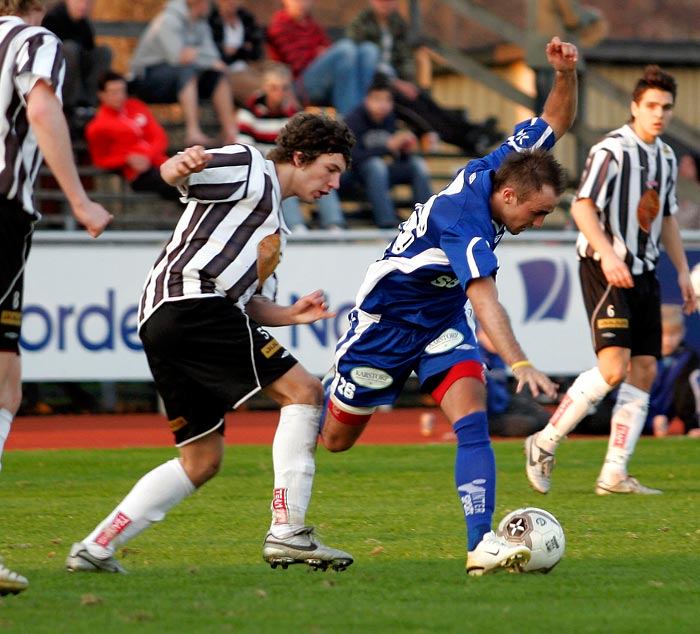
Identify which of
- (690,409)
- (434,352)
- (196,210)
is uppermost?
(196,210)

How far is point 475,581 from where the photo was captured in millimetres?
5160

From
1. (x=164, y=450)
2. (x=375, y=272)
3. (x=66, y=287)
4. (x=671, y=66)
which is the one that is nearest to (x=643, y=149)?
(x=375, y=272)

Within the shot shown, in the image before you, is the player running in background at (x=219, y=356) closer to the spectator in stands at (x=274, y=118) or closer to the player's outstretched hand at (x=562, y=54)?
the player's outstretched hand at (x=562, y=54)

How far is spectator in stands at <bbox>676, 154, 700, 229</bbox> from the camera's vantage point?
15328mm

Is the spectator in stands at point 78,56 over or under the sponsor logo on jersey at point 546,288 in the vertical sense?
over

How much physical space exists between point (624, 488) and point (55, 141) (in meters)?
4.35

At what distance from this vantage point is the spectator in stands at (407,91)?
52.2 feet

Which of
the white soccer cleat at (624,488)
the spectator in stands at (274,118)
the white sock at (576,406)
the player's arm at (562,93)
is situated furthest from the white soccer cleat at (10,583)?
the spectator in stands at (274,118)

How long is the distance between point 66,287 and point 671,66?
43.7 ft

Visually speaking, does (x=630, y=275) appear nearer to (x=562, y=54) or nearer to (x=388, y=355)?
(x=562, y=54)

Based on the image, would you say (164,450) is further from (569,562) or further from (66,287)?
(569,562)

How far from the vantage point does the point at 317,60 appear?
609 inches

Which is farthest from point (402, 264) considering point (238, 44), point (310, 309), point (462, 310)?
point (238, 44)

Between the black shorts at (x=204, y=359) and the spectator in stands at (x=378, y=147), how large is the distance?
9.27m
